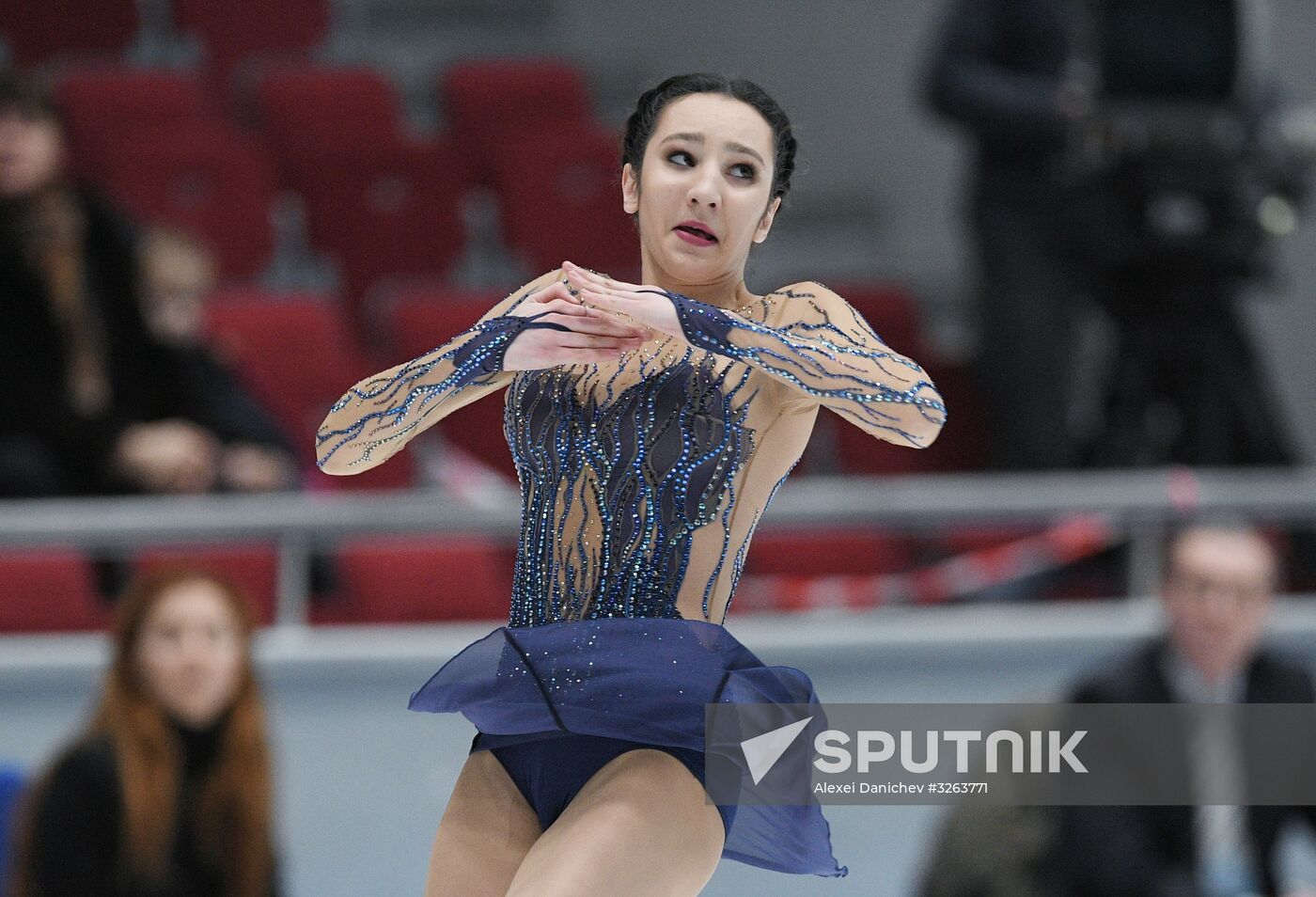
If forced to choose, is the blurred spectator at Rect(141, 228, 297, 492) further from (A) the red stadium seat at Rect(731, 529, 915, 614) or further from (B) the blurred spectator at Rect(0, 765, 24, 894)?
(A) the red stadium seat at Rect(731, 529, 915, 614)

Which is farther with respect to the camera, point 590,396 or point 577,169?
point 577,169

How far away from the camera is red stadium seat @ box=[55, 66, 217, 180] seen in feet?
20.5

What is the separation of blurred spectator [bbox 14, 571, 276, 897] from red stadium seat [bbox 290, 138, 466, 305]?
8.31 feet

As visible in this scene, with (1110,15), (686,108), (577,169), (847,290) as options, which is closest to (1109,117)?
(1110,15)

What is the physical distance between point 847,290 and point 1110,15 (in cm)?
132

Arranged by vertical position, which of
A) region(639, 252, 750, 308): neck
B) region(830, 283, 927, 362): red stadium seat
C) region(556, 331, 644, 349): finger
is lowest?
region(830, 283, 927, 362): red stadium seat

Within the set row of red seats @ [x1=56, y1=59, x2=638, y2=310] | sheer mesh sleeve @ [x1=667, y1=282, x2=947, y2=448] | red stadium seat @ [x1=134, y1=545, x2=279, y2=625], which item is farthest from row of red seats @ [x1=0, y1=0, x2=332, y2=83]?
sheer mesh sleeve @ [x1=667, y1=282, x2=947, y2=448]

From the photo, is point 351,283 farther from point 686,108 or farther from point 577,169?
point 686,108

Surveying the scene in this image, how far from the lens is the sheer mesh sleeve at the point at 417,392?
2355 mm

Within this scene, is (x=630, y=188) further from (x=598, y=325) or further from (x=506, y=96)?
(x=506, y=96)

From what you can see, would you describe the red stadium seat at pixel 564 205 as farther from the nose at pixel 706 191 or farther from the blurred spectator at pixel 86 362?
the nose at pixel 706 191

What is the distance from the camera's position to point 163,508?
4.27 meters

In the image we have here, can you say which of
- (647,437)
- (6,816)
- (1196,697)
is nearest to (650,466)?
(647,437)

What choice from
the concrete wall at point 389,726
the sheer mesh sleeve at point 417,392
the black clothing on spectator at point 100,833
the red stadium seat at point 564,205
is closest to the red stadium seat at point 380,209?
the red stadium seat at point 564,205
